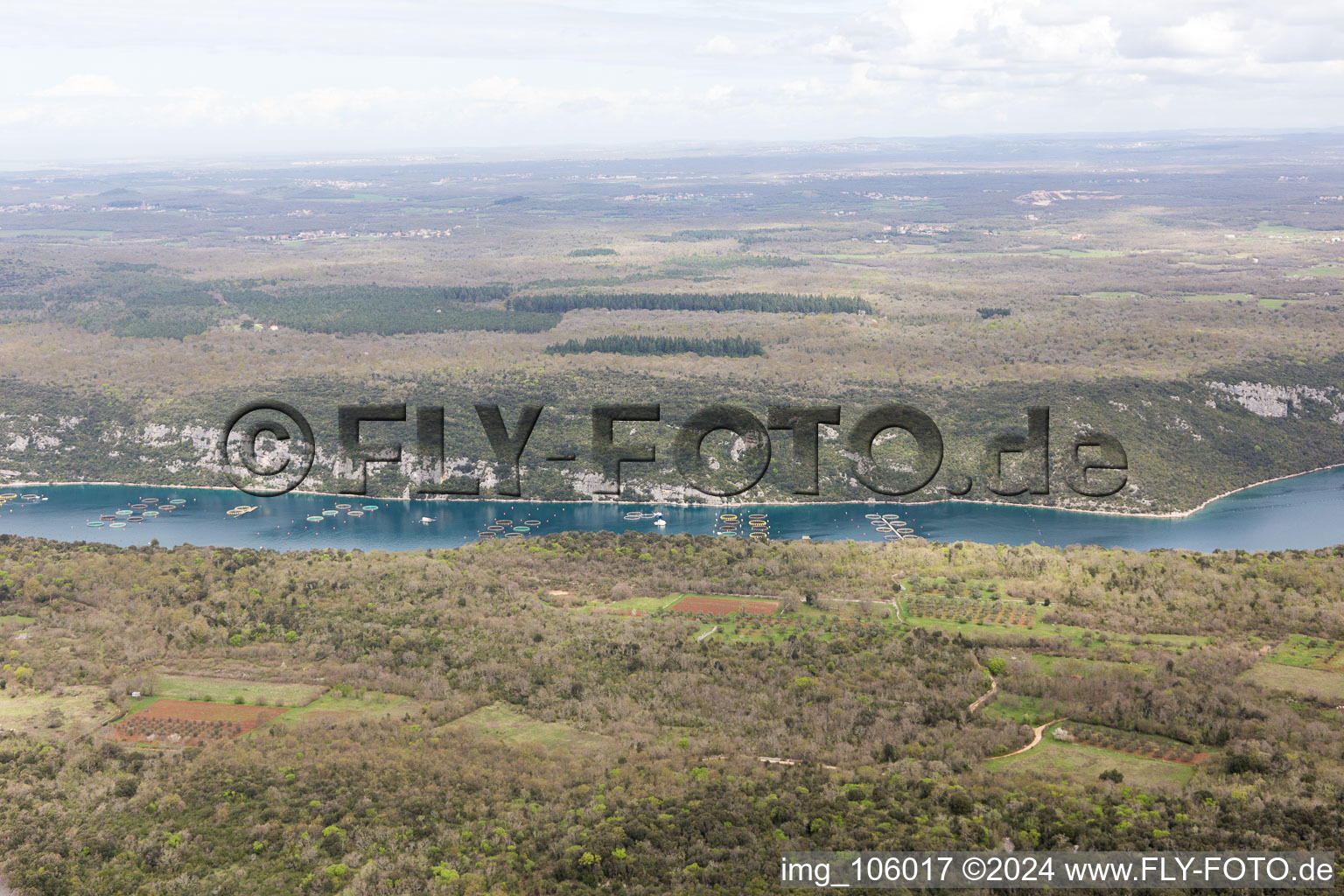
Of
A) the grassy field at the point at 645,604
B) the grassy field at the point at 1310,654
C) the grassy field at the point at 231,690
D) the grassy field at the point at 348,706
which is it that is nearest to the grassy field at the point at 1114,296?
the grassy field at the point at 1310,654

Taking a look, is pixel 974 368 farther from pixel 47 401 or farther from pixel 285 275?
pixel 285 275

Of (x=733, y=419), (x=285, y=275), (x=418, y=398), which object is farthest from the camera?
(x=285, y=275)

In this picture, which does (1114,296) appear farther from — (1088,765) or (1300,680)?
(1088,765)

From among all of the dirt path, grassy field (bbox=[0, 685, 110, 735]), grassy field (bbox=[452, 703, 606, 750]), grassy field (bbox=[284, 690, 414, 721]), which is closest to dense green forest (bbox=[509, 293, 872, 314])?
grassy field (bbox=[284, 690, 414, 721])

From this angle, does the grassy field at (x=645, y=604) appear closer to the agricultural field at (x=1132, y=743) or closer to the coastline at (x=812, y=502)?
the agricultural field at (x=1132, y=743)

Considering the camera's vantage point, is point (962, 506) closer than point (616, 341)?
Yes

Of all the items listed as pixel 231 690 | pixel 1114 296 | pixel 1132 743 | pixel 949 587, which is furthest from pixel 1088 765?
pixel 1114 296

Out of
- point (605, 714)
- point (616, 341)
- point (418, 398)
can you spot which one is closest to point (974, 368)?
point (616, 341)
